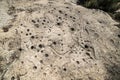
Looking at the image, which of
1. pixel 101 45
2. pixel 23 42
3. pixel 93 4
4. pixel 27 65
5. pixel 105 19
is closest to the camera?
pixel 27 65

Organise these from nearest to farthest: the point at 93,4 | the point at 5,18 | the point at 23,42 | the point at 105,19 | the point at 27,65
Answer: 1. the point at 27,65
2. the point at 23,42
3. the point at 5,18
4. the point at 105,19
5. the point at 93,4

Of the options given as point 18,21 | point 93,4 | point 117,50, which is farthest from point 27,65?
point 93,4

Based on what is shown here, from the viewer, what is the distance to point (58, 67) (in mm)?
3484

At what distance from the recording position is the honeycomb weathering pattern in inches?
135

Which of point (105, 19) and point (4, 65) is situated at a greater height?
point (105, 19)

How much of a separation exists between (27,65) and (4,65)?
0.43m

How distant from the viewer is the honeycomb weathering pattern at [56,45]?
344cm

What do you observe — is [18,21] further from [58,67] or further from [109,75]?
[109,75]

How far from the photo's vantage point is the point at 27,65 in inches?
136

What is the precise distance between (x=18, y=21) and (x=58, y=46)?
1.15 m

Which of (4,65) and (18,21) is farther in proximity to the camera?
(18,21)

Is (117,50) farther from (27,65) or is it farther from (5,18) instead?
(5,18)

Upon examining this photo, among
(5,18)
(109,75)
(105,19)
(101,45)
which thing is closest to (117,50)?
(101,45)

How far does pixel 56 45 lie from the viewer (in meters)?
3.82
